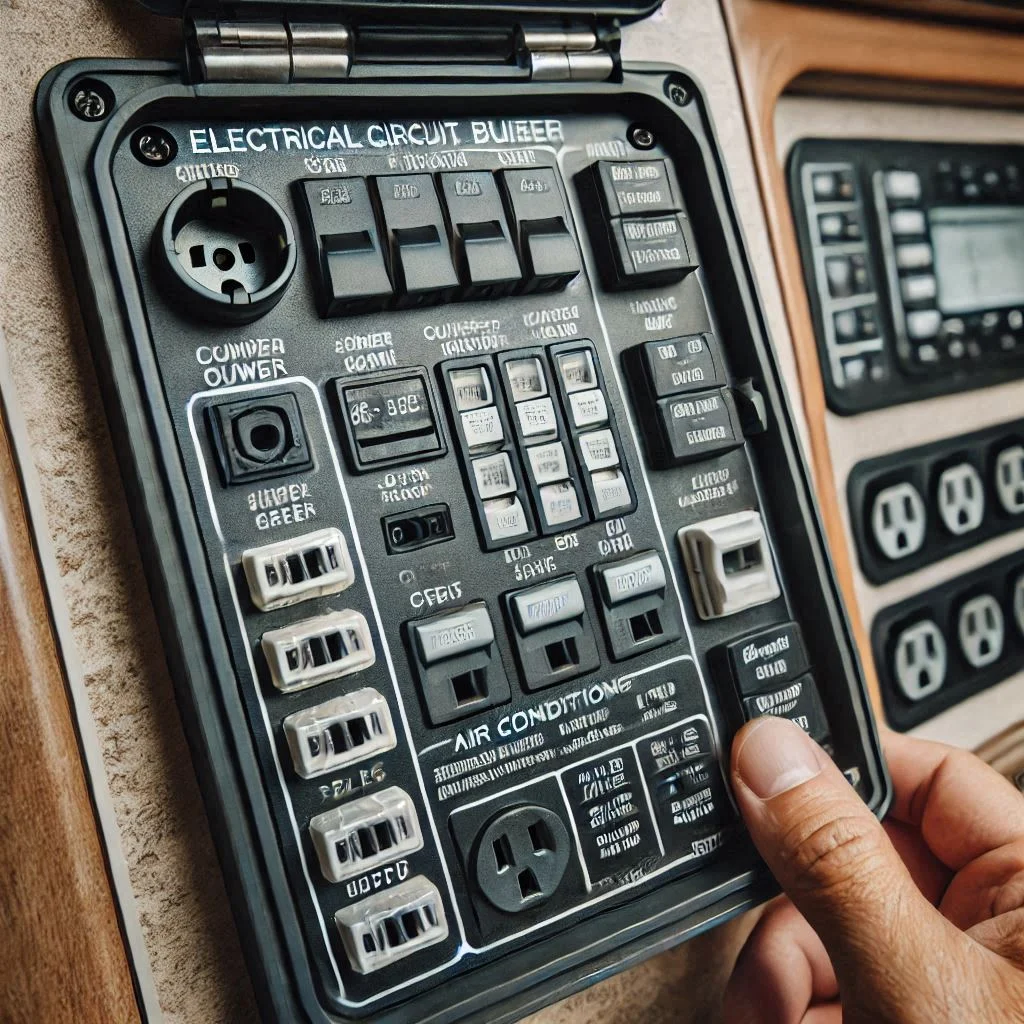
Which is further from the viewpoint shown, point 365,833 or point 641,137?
point 641,137

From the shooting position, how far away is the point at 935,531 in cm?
97

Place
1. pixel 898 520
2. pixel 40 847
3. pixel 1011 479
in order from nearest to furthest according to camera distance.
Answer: pixel 40 847, pixel 898 520, pixel 1011 479

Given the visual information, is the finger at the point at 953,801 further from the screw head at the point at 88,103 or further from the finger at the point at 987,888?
the screw head at the point at 88,103

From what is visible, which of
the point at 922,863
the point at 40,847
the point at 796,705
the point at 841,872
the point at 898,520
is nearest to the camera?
the point at 40,847

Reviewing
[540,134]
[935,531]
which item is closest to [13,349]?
[540,134]

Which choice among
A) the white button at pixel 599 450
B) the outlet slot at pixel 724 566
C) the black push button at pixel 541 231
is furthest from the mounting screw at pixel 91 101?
the outlet slot at pixel 724 566

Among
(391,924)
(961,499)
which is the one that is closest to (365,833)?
(391,924)

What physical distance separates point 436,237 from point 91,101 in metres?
0.21

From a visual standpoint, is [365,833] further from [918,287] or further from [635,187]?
[918,287]

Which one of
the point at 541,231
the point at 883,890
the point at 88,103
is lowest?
the point at 883,890

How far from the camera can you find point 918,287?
0.98 m

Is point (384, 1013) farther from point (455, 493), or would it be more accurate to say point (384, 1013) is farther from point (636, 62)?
point (636, 62)

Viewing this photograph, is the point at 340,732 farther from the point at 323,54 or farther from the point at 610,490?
the point at 323,54

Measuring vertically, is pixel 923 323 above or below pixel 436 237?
below
